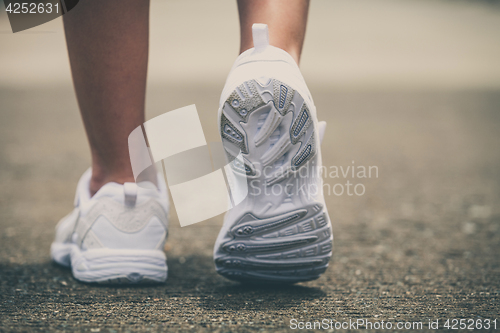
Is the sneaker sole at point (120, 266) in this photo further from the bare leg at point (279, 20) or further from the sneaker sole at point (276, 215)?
the bare leg at point (279, 20)

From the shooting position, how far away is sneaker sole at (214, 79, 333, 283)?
2.20ft

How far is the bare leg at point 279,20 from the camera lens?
2.46ft

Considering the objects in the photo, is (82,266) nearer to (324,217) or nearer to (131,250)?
(131,250)

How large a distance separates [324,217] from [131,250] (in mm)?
311

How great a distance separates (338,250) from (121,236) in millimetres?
483

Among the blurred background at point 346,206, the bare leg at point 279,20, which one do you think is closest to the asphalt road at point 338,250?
the blurred background at point 346,206

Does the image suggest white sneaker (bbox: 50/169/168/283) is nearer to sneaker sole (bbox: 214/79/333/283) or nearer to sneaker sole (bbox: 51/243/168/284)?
sneaker sole (bbox: 51/243/168/284)

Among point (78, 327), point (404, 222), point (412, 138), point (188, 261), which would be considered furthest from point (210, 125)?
point (78, 327)

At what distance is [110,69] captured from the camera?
81cm

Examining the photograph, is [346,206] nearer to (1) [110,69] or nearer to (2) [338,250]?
(2) [338,250]

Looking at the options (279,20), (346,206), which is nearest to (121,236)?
(279,20)

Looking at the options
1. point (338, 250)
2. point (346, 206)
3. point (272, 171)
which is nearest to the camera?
point (272, 171)

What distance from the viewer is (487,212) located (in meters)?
1.38

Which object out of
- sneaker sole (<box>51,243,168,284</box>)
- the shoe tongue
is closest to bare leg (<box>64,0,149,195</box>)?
the shoe tongue
